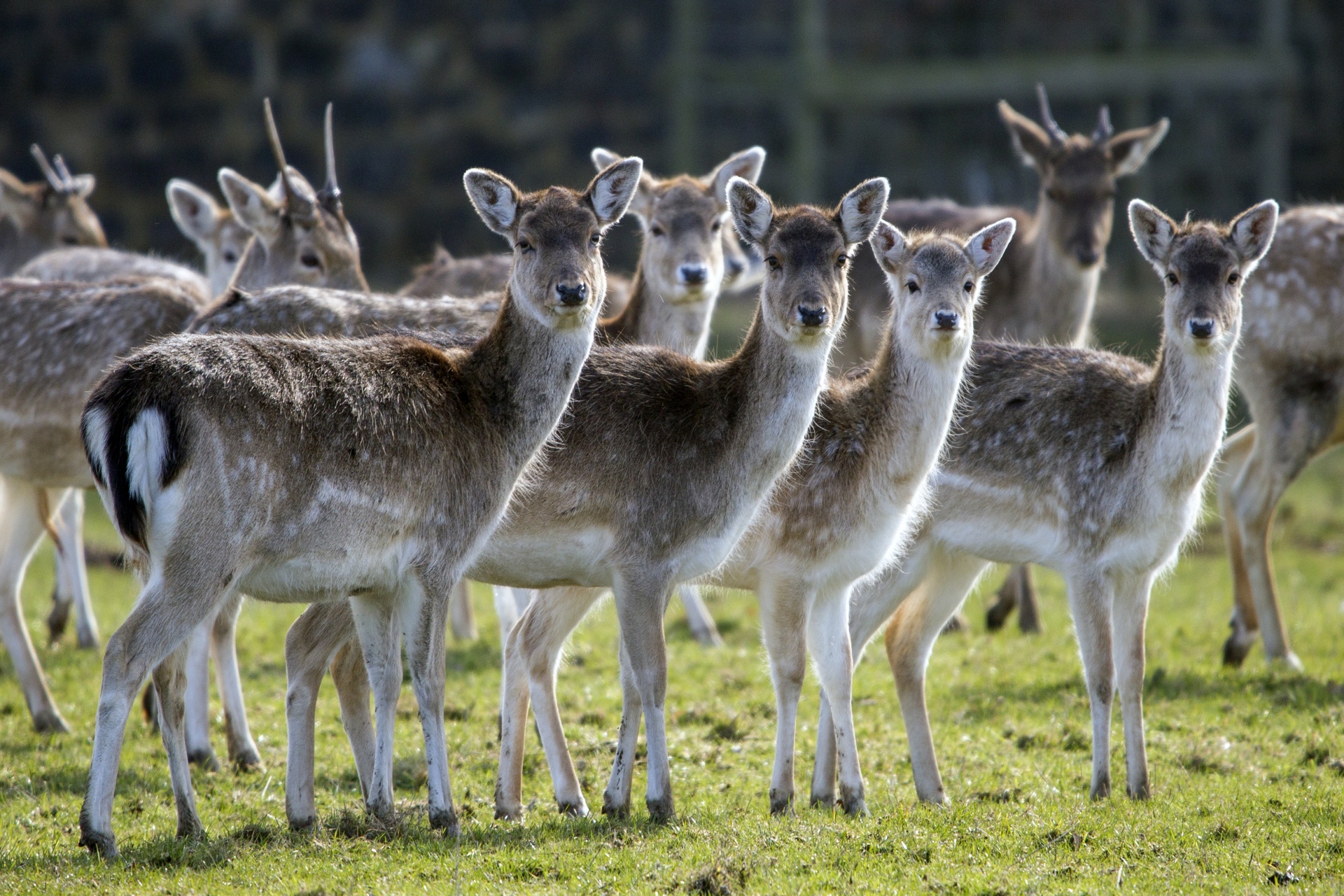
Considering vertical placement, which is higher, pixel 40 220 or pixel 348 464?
pixel 40 220

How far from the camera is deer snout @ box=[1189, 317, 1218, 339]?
21.2 ft

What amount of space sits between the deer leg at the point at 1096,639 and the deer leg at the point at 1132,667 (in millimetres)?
55

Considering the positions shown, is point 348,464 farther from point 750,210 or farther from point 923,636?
point 923,636

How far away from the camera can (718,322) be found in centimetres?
1658

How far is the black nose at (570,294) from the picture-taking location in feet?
19.0

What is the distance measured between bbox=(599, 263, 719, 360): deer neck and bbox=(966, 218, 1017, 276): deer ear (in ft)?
5.73

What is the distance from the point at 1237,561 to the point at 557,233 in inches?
196

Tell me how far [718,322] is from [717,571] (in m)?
10.4

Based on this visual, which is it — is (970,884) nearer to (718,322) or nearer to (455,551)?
(455,551)

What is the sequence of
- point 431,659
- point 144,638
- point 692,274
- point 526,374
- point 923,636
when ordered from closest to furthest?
point 144,638, point 431,659, point 526,374, point 923,636, point 692,274

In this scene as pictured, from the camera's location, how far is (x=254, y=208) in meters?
8.70

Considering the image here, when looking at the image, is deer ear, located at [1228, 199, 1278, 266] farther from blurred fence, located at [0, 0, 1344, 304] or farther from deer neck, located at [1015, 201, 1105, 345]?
blurred fence, located at [0, 0, 1344, 304]

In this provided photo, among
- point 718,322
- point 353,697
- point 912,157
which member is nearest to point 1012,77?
point 912,157

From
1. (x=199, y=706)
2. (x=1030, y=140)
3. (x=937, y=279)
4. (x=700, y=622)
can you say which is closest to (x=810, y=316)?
(x=937, y=279)
